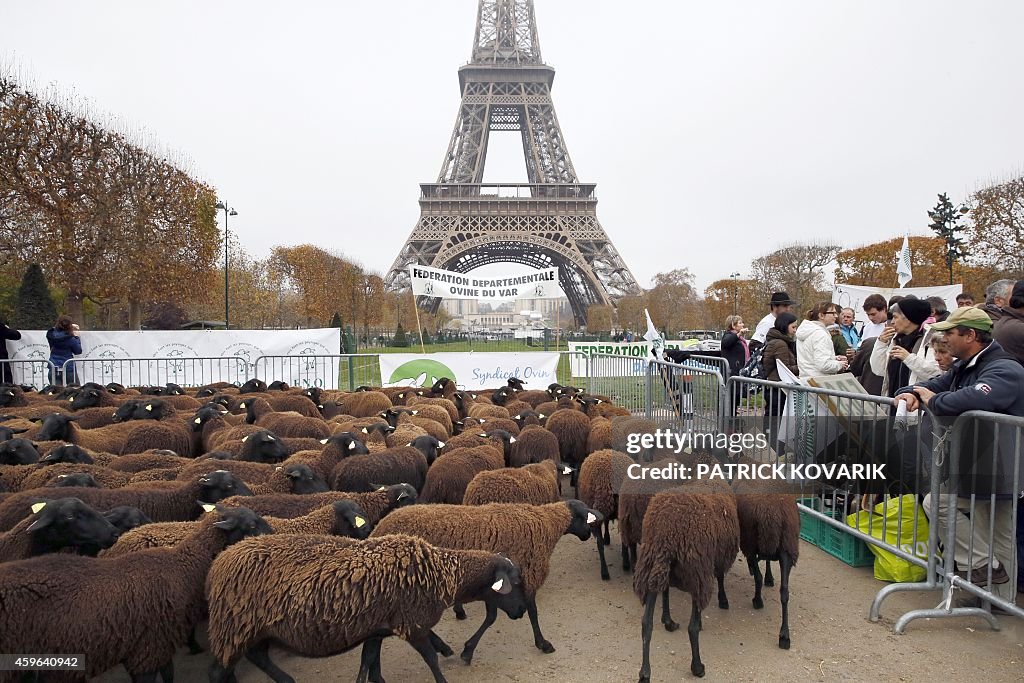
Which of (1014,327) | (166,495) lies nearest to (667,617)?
(1014,327)

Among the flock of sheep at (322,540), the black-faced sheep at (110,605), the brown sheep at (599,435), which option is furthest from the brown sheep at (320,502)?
the brown sheep at (599,435)

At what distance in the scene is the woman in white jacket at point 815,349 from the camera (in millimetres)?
7312

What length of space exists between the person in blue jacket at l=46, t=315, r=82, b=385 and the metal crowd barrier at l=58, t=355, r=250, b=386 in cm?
61

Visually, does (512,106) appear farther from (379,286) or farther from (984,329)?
(984,329)

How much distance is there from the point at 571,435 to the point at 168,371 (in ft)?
39.4

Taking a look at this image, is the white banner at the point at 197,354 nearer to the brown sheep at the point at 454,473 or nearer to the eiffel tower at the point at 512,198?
the brown sheep at the point at 454,473

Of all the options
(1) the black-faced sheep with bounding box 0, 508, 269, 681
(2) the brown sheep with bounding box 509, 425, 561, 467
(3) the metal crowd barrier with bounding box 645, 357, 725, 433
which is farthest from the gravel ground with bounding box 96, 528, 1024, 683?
(3) the metal crowd barrier with bounding box 645, 357, 725, 433

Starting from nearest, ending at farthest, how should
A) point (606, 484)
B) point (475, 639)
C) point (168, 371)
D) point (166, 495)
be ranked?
1. point (475, 639)
2. point (166, 495)
3. point (606, 484)
4. point (168, 371)

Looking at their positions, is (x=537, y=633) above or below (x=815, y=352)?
below

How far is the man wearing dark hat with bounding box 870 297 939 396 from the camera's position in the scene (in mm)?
5508

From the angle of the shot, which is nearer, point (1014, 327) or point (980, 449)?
point (980, 449)

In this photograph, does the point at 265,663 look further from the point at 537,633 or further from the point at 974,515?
the point at 974,515

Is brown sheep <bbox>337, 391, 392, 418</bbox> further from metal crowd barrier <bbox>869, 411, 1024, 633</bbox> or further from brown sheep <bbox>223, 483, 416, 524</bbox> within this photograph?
metal crowd barrier <bbox>869, 411, 1024, 633</bbox>

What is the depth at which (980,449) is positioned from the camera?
164 inches
